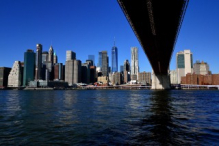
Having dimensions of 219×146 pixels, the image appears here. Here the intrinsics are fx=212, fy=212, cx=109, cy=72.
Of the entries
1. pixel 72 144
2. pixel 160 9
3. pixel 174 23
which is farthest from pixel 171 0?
pixel 72 144

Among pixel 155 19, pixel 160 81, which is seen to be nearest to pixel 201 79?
pixel 160 81

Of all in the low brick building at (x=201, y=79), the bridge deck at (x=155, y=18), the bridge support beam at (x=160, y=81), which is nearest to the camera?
the bridge deck at (x=155, y=18)

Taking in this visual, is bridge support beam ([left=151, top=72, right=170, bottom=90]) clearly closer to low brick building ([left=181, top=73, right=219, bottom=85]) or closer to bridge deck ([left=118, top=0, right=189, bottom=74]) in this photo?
bridge deck ([left=118, top=0, right=189, bottom=74])

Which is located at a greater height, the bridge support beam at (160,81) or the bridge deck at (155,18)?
the bridge deck at (155,18)

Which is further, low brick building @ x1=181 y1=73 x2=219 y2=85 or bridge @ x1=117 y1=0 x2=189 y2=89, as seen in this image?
low brick building @ x1=181 y1=73 x2=219 y2=85

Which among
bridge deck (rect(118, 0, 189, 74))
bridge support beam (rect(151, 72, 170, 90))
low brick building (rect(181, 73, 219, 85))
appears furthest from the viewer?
low brick building (rect(181, 73, 219, 85))

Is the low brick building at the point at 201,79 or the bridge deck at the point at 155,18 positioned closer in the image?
the bridge deck at the point at 155,18

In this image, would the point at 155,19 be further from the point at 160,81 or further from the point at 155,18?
the point at 160,81

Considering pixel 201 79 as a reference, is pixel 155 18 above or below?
above

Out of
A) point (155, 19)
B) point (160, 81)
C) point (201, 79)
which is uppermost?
point (155, 19)

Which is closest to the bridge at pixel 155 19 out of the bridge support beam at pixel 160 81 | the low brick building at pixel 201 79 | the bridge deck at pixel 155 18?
the bridge deck at pixel 155 18

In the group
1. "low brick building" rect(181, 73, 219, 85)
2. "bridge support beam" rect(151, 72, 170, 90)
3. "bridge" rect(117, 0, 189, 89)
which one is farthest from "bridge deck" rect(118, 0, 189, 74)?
"low brick building" rect(181, 73, 219, 85)

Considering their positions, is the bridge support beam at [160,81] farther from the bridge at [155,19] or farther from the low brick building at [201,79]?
the low brick building at [201,79]
